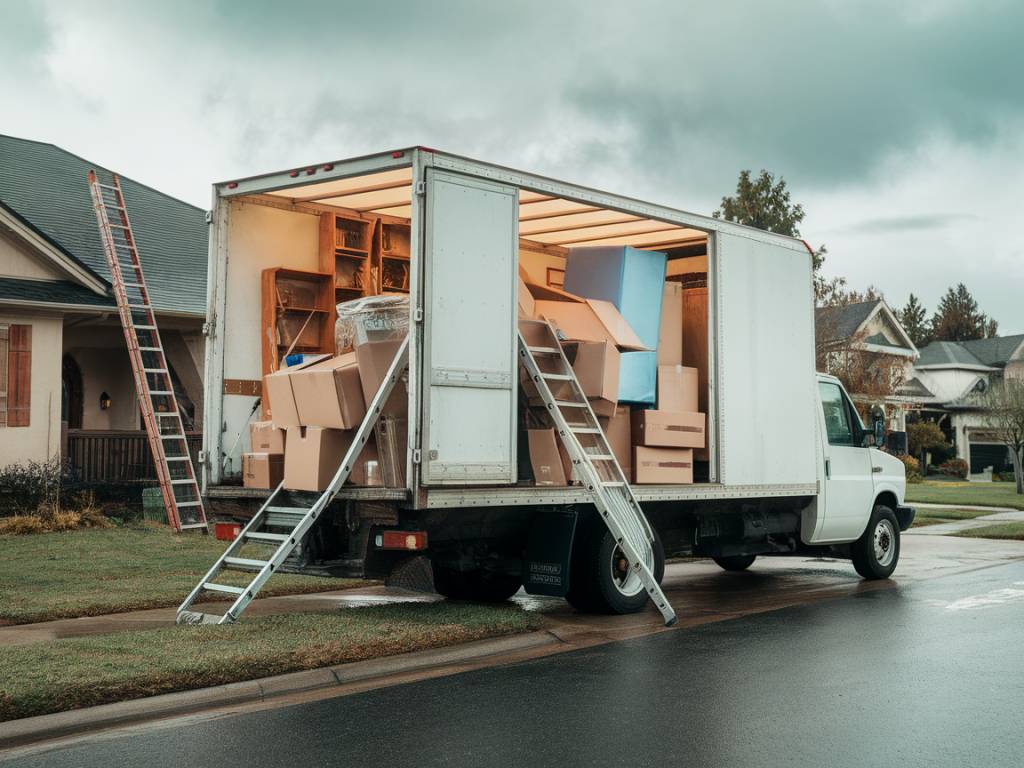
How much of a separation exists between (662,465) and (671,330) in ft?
4.98

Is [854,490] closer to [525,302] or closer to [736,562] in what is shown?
[736,562]

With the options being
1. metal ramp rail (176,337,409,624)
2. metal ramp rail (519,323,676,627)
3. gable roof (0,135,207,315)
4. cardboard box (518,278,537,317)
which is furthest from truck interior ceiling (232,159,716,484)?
gable roof (0,135,207,315)

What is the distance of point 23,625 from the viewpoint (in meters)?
9.43

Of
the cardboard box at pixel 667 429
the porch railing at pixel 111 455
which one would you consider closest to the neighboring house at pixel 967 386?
the porch railing at pixel 111 455

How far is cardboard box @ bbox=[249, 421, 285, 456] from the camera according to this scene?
9.55 metres

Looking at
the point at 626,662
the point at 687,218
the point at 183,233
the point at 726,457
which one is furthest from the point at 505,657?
the point at 183,233

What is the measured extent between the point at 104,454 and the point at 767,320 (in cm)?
1253

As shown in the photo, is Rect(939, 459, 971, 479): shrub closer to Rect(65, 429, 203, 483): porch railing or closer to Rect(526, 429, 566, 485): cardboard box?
Rect(65, 429, 203, 483): porch railing

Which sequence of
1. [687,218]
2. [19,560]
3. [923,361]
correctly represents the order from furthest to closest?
[923,361], [19,560], [687,218]

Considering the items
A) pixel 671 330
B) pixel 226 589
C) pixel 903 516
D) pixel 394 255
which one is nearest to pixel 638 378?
pixel 671 330

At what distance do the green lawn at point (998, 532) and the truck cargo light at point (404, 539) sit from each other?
45.2 ft

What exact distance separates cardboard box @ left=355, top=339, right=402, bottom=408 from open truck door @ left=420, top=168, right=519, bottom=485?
0.50 m

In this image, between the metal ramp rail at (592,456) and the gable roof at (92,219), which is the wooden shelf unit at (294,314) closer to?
the metal ramp rail at (592,456)

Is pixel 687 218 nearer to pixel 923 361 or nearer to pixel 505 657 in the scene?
pixel 505 657
